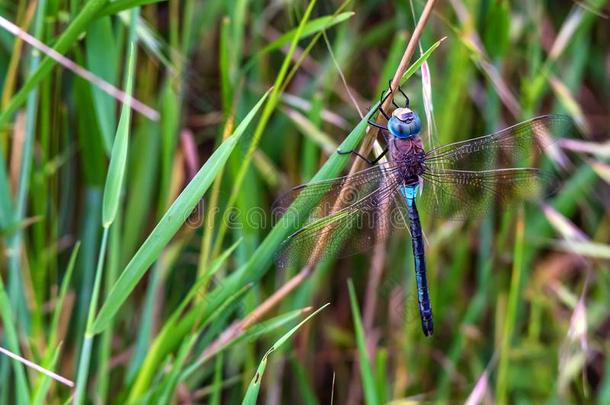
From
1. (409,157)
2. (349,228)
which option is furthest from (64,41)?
(409,157)

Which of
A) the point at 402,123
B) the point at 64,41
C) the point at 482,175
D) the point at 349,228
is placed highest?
the point at 64,41

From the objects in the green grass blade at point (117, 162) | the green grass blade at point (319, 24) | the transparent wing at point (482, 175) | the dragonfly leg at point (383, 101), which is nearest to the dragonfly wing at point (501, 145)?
the transparent wing at point (482, 175)

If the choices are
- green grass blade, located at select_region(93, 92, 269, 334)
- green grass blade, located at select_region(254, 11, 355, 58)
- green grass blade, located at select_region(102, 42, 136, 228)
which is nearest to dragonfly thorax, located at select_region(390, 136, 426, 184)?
green grass blade, located at select_region(254, 11, 355, 58)

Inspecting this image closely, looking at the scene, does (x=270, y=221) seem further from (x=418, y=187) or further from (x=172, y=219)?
(x=172, y=219)

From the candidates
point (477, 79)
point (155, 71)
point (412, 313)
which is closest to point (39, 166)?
point (155, 71)

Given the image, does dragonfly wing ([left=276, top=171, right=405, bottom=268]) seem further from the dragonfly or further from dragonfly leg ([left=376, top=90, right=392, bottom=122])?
dragonfly leg ([left=376, top=90, right=392, bottom=122])
